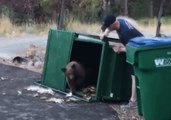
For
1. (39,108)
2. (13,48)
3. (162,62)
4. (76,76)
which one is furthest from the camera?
(13,48)

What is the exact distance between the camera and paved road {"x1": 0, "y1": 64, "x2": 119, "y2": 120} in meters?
9.15

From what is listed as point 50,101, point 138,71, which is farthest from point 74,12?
point 138,71

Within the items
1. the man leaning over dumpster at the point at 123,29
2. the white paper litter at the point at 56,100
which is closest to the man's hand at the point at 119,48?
the man leaning over dumpster at the point at 123,29

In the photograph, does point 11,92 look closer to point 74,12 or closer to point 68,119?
point 68,119

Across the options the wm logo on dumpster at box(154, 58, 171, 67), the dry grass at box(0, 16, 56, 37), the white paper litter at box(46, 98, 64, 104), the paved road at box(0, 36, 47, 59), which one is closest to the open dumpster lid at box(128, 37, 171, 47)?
the wm logo on dumpster at box(154, 58, 171, 67)

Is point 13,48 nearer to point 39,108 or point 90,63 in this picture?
point 90,63

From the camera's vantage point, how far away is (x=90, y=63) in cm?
1231

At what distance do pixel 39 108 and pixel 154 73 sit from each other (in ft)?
9.13

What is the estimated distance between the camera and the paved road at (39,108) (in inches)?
360

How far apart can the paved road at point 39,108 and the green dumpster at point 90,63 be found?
0.37m

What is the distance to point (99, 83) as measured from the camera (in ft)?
34.3

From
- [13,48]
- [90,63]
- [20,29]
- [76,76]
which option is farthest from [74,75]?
[20,29]

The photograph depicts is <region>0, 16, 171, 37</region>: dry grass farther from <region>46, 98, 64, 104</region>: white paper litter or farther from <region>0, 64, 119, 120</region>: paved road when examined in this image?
<region>46, 98, 64, 104</region>: white paper litter

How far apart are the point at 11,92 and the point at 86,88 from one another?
152 cm
